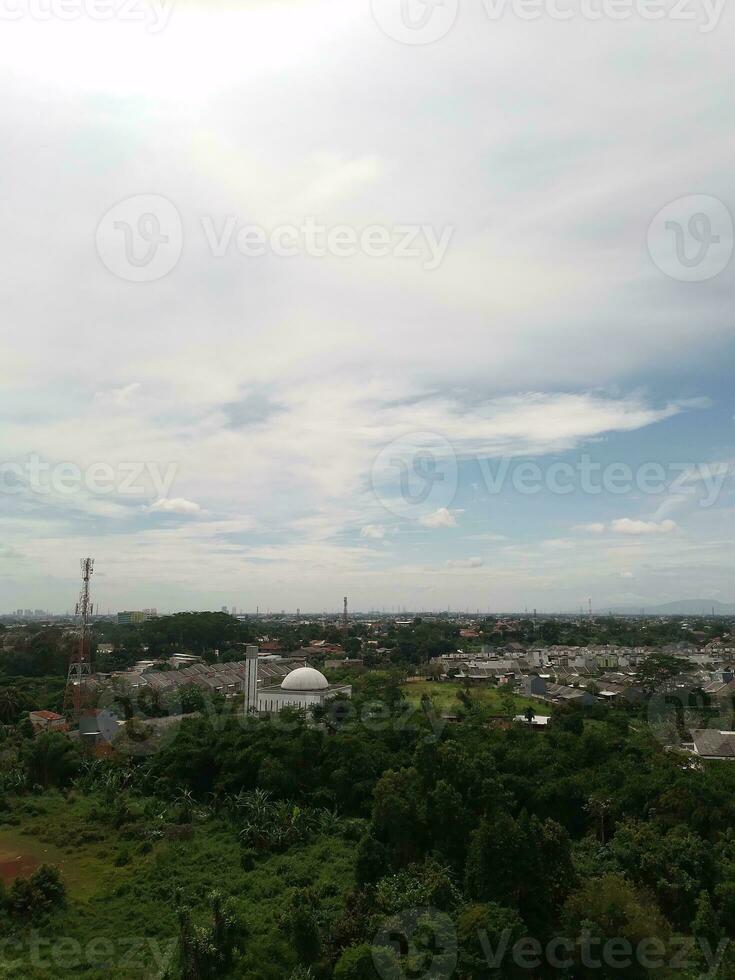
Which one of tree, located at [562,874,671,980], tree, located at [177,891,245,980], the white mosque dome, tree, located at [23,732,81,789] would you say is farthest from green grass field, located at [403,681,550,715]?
tree, located at [177,891,245,980]

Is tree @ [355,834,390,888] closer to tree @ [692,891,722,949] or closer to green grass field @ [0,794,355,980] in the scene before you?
green grass field @ [0,794,355,980]

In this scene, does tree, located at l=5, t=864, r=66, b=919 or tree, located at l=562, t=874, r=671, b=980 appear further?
tree, located at l=5, t=864, r=66, b=919

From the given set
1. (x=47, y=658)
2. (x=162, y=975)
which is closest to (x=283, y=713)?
(x=162, y=975)

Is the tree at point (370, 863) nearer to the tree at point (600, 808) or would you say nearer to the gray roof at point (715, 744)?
the tree at point (600, 808)

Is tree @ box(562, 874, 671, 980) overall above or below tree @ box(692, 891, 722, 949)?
above

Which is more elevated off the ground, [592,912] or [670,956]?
[592,912]

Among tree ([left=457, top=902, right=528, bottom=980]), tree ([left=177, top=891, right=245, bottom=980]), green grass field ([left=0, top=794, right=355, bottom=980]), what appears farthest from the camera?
green grass field ([left=0, top=794, right=355, bottom=980])

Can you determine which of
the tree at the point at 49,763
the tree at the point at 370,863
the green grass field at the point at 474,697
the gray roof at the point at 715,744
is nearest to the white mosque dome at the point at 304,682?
the green grass field at the point at 474,697

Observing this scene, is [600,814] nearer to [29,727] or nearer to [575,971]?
[575,971]
